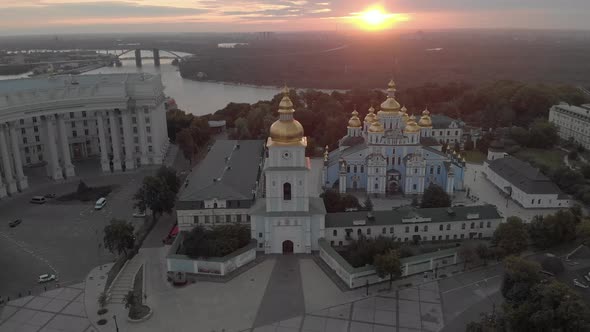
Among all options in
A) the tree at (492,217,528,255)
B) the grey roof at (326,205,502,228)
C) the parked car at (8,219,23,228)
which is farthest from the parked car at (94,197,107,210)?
the tree at (492,217,528,255)

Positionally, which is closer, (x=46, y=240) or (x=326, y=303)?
(x=326, y=303)

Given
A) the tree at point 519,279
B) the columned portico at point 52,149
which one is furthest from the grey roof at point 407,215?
the columned portico at point 52,149

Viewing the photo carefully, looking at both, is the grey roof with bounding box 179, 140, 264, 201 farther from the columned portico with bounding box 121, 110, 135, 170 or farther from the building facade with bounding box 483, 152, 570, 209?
the building facade with bounding box 483, 152, 570, 209

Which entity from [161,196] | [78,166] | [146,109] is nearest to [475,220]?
[161,196]

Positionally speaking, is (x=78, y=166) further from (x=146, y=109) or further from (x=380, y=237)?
(x=380, y=237)

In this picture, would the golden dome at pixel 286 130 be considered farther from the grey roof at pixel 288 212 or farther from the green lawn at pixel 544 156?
the green lawn at pixel 544 156

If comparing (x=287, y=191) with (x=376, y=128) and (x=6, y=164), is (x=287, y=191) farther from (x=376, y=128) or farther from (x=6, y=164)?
(x=6, y=164)
